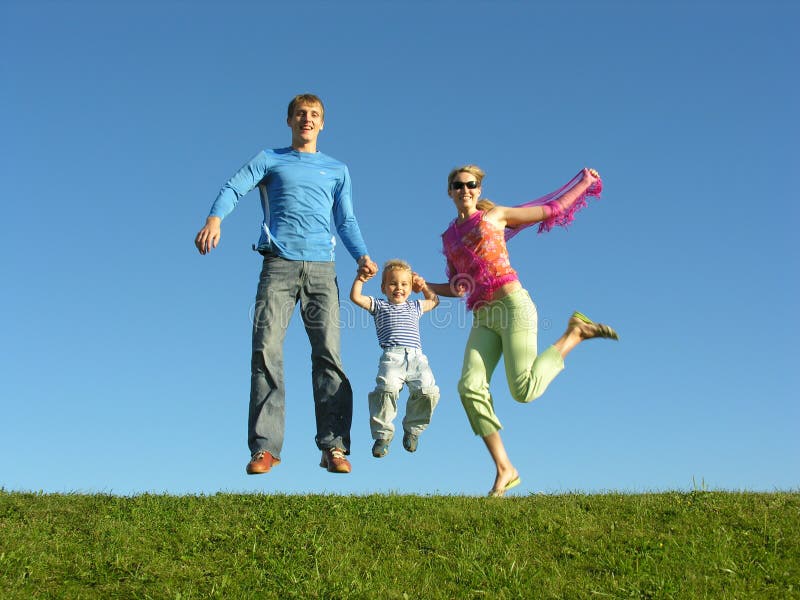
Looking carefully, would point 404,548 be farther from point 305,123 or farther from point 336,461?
point 305,123

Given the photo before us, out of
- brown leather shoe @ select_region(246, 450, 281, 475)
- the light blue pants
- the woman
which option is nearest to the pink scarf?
the woman

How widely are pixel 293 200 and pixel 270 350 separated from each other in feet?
5.85

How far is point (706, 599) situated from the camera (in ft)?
22.5

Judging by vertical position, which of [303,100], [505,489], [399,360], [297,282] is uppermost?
[303,100]

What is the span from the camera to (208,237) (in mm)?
9445

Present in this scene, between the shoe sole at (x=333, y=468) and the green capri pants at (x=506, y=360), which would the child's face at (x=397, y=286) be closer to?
the green capri pants at (x=506, y=360)

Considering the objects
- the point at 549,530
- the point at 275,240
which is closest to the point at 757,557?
the point at 549,530

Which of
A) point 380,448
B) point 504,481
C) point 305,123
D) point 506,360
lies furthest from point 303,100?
point 504,481

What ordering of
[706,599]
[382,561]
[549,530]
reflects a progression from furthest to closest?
[549,530], [382,561], [706,599]

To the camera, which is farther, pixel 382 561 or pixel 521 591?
pixel 382 561

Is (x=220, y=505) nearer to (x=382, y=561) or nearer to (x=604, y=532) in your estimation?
(x=382, y=561)

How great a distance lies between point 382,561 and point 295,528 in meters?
1.12

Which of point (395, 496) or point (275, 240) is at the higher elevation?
point (275, 240)

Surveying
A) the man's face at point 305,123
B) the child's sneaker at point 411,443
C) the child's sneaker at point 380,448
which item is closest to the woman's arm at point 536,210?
the man's face at point 305,123
